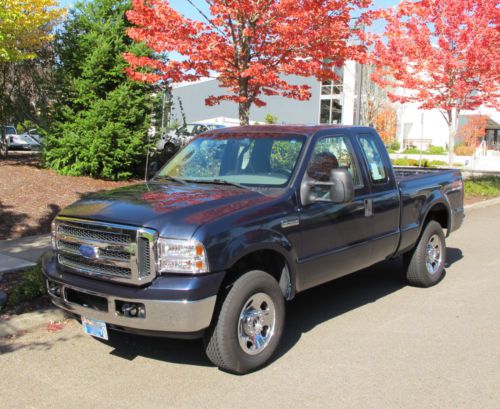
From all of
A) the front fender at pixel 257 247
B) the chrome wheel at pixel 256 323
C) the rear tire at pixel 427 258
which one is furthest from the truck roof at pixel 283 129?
the rear tire at pixel 427 258

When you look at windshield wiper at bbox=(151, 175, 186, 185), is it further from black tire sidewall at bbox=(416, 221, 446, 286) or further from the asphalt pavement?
black tire sidewall at bbox=(416, 221, 446, 286)

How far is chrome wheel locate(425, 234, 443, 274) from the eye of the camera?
669cm

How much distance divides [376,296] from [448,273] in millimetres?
1643

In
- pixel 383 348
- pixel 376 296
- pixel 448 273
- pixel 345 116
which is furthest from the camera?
pixel 345 116

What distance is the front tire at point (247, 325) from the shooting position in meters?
3.97

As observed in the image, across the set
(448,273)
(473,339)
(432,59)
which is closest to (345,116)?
(432,59)

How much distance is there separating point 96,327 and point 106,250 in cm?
59

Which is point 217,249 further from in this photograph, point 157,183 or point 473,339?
point 473,339

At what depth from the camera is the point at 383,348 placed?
15.5 feet

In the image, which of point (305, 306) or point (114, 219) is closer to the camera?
point (114, 219)

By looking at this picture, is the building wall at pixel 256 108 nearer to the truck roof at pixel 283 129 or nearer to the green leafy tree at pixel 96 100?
the green leafy tree at pixel 96 100

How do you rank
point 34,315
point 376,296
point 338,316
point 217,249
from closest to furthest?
point 217,249
point 34,315
point 338,316
point 376,296

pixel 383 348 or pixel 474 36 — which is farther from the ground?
pixel 474 36

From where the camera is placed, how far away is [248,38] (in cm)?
950
